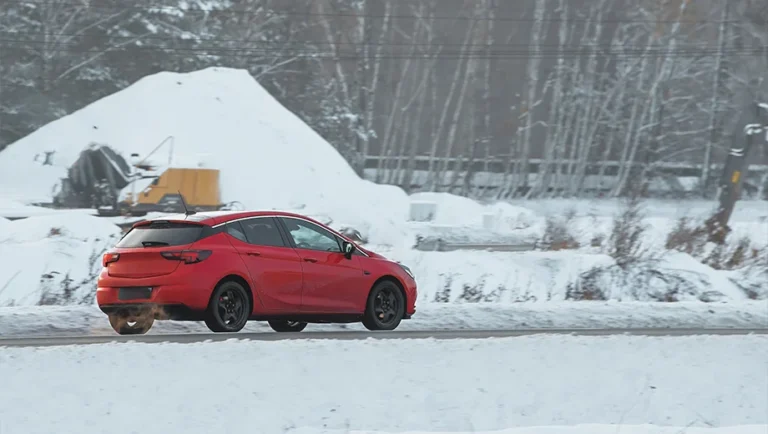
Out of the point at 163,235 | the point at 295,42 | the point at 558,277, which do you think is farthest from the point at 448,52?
the point at 163,235

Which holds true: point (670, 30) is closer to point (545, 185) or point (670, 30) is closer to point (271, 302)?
point (545, 185)

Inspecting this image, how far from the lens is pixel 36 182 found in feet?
123

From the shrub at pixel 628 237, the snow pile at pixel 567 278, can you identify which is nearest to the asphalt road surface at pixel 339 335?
the snow pile at pixel 567 278

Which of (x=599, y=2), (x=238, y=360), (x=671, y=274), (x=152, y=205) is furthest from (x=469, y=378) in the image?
(x=599, y=2)

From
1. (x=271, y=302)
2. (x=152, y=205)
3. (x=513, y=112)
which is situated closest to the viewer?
(x=271, y=302)

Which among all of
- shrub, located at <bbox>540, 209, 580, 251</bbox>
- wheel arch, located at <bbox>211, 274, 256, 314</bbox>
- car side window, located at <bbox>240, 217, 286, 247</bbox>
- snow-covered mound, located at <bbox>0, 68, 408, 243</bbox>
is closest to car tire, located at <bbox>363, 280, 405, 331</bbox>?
car side window, located at <bbox>240, 217, 286, 247</bbox>

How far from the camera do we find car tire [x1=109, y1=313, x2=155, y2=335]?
13.5m

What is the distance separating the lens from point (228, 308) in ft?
42.5

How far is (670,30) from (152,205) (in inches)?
1472

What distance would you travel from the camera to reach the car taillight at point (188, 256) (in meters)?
12.5

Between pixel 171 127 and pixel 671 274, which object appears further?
pixel 171 127

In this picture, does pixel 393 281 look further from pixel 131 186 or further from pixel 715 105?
pixel 715 105

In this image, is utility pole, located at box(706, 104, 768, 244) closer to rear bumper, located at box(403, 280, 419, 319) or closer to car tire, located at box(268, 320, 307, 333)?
rear bumper, located at box(403, 280, 419, 319)

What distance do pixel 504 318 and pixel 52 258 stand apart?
895 centimetres
